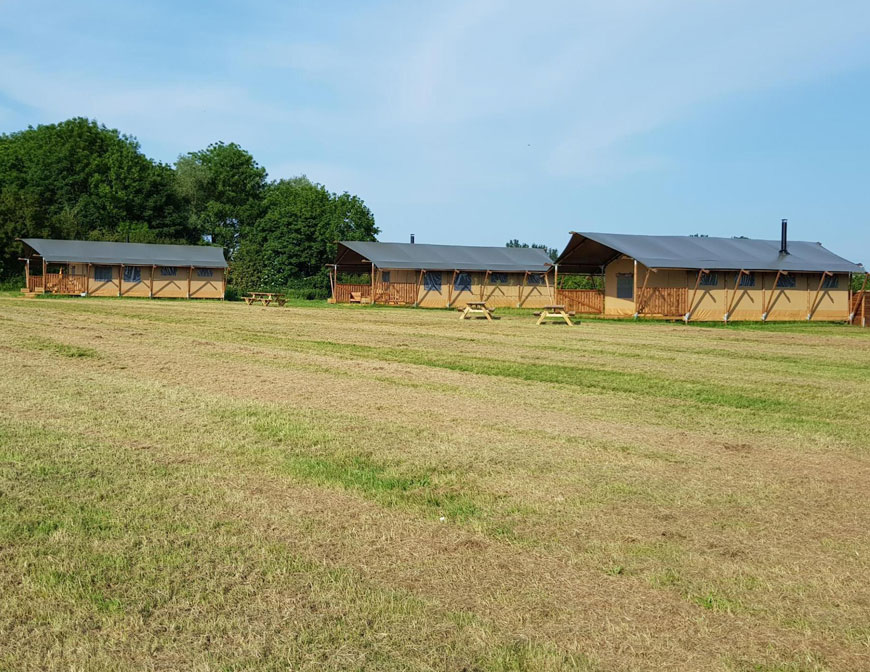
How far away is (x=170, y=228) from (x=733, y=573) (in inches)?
3144

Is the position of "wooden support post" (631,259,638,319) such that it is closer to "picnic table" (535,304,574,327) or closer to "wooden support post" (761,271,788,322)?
"picnic table" (535,304,574,327)

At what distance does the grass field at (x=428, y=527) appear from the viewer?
131 inches

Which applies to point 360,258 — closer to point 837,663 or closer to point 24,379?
point 24,379

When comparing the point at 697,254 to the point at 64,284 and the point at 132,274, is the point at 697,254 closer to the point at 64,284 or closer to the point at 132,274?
the point at 132,274

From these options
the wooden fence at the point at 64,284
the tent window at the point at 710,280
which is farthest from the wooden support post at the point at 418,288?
the wooden fence at the point at 64,284

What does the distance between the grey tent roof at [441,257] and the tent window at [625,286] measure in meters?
11.4

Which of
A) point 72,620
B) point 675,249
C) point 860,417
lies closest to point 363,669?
point 72,620

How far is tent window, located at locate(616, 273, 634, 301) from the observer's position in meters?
34.8

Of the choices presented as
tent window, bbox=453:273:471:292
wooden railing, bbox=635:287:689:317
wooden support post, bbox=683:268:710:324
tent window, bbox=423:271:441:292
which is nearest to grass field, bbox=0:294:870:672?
wooden support post, bbox=683:268:710:324

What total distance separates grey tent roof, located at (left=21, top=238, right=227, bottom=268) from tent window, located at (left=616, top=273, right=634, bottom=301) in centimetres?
2743

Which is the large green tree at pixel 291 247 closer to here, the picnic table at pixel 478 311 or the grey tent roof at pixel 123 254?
the grey tent roof at pixel 123 254

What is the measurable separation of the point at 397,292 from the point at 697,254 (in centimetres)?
1716

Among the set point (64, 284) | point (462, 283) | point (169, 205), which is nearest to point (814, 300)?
point (462, 283)

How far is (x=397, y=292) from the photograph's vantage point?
147 ft
